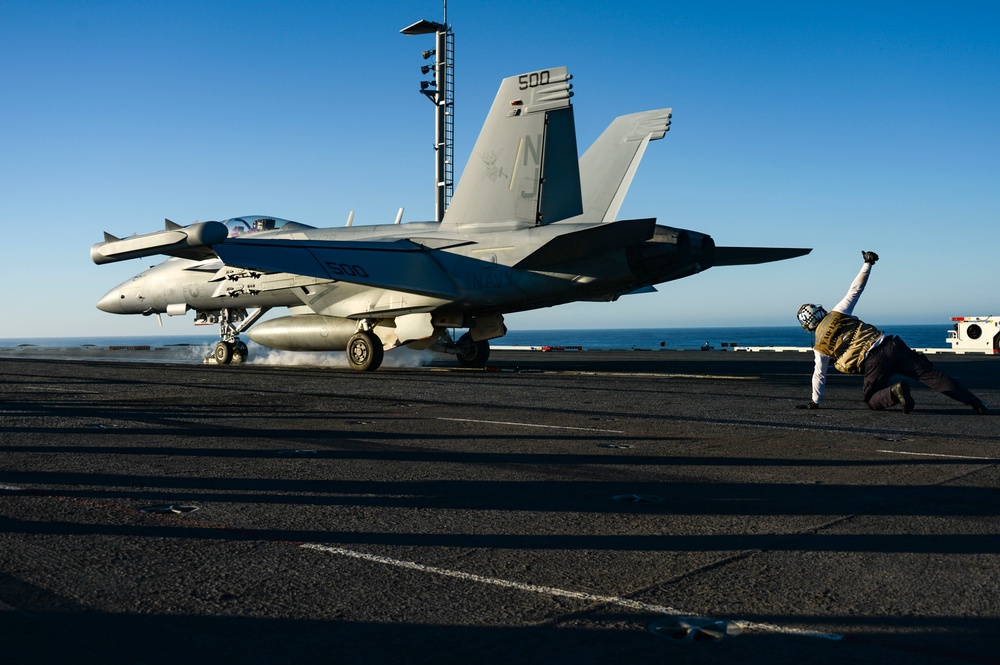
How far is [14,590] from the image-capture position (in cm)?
368

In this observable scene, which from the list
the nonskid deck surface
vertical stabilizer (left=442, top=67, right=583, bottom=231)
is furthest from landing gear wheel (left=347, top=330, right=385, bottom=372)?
the nonskid deck surface

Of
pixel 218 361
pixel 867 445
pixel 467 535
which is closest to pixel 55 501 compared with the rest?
pixel 467 535

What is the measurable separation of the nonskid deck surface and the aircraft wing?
816 cm

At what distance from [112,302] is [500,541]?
83.5 feet

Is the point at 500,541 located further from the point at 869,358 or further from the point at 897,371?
the point at 897,371

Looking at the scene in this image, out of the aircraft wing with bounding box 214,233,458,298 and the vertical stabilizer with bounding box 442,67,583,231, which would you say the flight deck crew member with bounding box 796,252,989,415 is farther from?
the aircraft wing with bounding box 214,233,458,298

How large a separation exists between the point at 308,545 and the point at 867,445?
591cm

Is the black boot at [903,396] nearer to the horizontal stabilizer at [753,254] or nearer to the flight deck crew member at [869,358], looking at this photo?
the flight deck crew member at [869,358]

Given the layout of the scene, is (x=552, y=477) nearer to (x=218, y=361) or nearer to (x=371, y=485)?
(x=371, y=485)

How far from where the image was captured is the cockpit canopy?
907 inches

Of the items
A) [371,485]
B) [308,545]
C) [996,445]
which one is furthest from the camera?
[996,445]

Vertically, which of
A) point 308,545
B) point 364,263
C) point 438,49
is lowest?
point 308,545

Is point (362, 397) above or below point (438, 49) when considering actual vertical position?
below

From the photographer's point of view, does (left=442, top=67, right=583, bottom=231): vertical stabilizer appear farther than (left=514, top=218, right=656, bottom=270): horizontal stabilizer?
Yes
